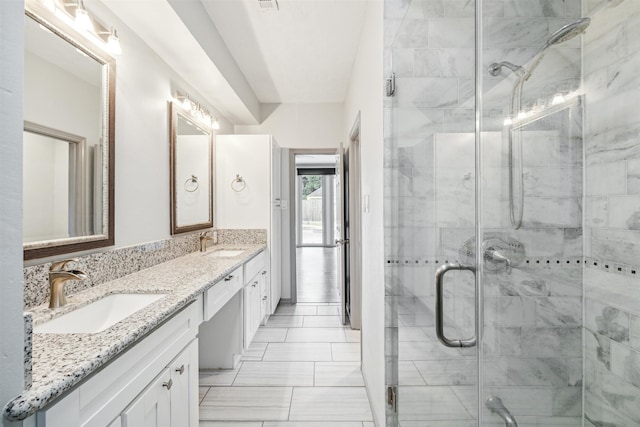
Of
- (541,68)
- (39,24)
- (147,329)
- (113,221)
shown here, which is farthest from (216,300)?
(541,68)

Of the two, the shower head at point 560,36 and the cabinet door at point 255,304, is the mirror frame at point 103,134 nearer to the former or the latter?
the cabinet door at point 255,304

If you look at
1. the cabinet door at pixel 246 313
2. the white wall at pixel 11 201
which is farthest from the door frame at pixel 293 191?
the white wall at pixel 11 201

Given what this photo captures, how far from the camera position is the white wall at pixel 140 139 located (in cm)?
192

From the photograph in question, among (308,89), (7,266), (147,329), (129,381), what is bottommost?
(129,381)

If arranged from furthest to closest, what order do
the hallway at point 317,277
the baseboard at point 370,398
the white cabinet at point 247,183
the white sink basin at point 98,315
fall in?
the hallway at point 317,277
the white cabinet at point 247,183
the baseboard at point 370,398
the white sink basin at point 98,315

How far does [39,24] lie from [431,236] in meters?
1.80

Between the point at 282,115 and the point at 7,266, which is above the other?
the point at 282,115

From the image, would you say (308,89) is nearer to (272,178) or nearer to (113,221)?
(272,178)

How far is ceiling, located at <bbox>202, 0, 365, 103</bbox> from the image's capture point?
7.58ft

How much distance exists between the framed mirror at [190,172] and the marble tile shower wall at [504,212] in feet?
6.58

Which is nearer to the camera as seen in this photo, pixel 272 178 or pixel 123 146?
pixel 123 146

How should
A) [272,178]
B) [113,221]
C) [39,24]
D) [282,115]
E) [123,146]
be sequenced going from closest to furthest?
1. [39,24]
2. [113,221]
3. [123,146]
4. [272,178]
5. [282,115]

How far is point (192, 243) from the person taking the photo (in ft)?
9.73

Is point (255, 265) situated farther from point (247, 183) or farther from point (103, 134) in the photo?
point (103, 134)
